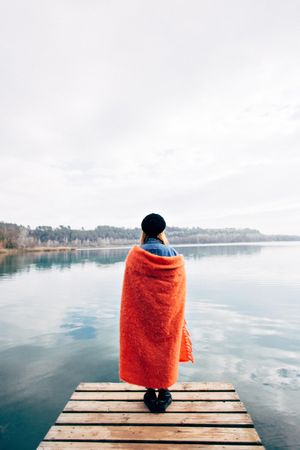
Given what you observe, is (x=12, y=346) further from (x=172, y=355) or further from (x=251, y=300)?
(x=251, y=300)

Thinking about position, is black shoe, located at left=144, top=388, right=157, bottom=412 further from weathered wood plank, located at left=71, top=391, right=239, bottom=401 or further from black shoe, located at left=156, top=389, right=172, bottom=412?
weathered wood plank, located at left=71, top=391, right=239, bottom=401

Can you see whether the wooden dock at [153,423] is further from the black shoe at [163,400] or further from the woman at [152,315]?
the woman at [152,315]

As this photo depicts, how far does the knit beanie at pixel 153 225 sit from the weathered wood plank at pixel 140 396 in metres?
2.38

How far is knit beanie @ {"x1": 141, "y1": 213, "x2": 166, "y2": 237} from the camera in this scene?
4043mm

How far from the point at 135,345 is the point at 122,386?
1398 millimetres

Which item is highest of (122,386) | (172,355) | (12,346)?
(172,355)

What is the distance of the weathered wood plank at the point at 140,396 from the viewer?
437cm

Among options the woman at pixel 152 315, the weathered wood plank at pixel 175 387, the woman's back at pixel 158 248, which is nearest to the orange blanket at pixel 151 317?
the woman at pixel 152 315

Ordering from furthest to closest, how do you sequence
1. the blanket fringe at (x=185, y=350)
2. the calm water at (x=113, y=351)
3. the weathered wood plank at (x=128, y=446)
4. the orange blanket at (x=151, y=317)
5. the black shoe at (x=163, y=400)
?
the calm water at (x=113, y=351) → the blanket fringe at (x=185, y=350) → the black shoe at (x=163, y=400) → the orange blanket at (x=151, y=317) → the weathered wood plank at (x=128, y=446)

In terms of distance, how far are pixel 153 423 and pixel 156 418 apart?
12 cm

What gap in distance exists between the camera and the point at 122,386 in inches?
187

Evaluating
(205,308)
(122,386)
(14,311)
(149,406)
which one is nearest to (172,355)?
(149,406)

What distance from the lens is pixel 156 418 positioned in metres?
3.86

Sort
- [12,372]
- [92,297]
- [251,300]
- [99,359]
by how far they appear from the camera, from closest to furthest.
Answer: [12,372]
[99,359]
[251,300]
[92,297]
